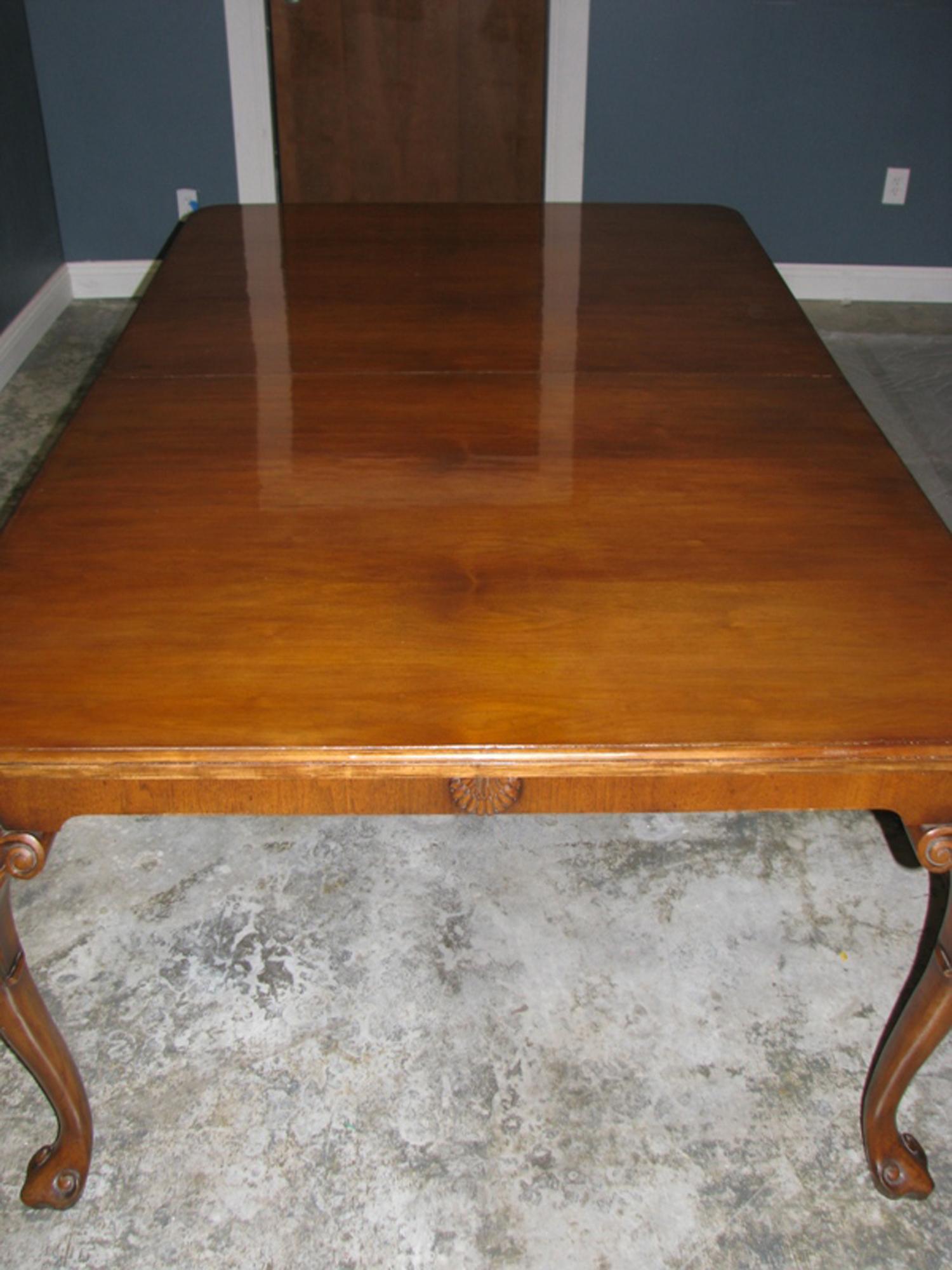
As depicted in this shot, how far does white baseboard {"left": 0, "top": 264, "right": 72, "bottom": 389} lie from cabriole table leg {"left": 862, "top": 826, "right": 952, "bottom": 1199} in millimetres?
3202

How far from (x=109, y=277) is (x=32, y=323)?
473 millimetres

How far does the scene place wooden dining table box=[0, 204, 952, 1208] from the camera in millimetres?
1217

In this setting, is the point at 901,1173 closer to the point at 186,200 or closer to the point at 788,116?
the point at 788,116

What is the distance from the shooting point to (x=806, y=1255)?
4.81ft

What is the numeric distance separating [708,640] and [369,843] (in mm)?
922

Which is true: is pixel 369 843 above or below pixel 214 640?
below

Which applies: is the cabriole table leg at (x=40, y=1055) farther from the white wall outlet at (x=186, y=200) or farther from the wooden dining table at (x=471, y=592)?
the white wall outlet at (x=186, y=200)

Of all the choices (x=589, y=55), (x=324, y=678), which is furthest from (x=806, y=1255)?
(x=589, y=55)

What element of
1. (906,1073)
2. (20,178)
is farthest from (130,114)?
(906,1073)

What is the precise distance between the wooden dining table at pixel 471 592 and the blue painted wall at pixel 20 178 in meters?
1.75

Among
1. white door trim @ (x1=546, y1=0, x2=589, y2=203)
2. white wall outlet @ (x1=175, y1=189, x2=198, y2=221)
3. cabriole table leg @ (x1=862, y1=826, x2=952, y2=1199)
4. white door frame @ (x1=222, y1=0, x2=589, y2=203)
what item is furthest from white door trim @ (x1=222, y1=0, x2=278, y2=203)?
cabriole table leg @ (x1=862, y1=826, x2=952, y2=1199)

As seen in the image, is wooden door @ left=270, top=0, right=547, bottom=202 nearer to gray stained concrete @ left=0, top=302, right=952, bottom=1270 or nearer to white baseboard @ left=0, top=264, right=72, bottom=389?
white baseboard @ left=0, top=264, right=72, bottom=389

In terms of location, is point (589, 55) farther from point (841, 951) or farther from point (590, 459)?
point (841, 951)

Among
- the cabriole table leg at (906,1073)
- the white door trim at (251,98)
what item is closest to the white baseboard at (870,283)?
the white door trim at (251,98)
